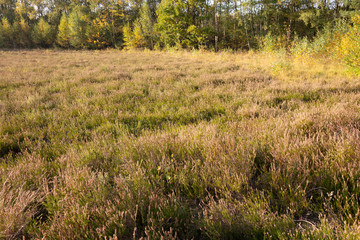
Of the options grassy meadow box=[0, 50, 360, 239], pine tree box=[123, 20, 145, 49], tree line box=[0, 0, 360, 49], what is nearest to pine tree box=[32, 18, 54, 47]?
tree line box=[0, 0, 360, 49]

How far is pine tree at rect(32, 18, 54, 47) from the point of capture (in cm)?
4097

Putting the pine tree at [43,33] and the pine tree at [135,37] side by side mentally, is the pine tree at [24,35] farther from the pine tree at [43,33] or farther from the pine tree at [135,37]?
the pine tree at [135,37]

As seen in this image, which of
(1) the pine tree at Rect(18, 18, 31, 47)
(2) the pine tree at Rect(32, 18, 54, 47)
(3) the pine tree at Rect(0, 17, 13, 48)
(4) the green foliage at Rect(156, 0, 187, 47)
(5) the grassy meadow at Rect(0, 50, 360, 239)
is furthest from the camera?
(1) the pine tree at Rect(18, 18, 31, 47)

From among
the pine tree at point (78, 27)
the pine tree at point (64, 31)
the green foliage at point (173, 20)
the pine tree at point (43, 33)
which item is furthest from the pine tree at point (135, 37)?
the pine tree at point (43, 33)

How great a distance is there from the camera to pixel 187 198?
Answer: 181 cm

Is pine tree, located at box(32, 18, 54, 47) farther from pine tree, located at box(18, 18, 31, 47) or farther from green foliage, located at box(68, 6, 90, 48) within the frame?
green foliage, located at box(68, 6, 90, 48)

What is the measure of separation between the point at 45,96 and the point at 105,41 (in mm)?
39843

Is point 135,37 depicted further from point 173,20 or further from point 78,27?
point 78,27

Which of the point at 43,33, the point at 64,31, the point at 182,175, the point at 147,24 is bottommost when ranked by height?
the point at 182,175

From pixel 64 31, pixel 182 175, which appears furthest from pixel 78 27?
pixel 182 175

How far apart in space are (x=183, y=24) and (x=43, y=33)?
37218mm

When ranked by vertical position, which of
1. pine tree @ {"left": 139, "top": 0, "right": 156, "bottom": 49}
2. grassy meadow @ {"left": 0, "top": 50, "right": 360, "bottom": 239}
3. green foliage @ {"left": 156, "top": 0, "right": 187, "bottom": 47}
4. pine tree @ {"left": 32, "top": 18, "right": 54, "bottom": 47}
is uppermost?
pine tree @ {"left": 32, "top": 18, "right": 54, "bottom": 47}

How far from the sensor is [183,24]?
22484 millimetres

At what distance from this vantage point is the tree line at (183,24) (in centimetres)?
2228
